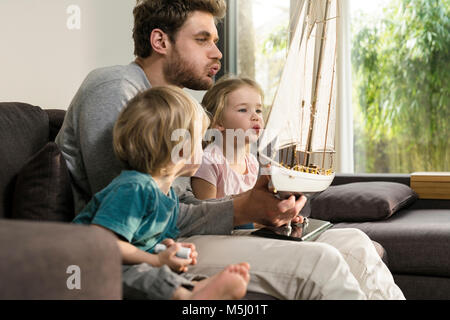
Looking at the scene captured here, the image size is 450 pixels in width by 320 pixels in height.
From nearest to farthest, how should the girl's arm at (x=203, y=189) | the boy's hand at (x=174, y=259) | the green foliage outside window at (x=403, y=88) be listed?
the boy's hand at (x=174, y=259) → the girl's arm at (x=203, y=189) → the green foliage outside window at (x=403, y=88)

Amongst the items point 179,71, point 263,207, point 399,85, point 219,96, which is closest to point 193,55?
point 179,71

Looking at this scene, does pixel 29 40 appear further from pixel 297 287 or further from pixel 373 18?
pixel 373 18

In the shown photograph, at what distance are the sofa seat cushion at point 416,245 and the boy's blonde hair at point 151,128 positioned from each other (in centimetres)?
102

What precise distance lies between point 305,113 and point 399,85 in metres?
2.21

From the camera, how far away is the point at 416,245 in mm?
1976

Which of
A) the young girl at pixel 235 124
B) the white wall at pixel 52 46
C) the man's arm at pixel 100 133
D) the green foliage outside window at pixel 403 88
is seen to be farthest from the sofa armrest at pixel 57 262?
the green foliage outside window at pixel 403 88

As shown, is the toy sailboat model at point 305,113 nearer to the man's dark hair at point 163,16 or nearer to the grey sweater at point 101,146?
the grey sweater at point 101,146

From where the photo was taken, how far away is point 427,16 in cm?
357

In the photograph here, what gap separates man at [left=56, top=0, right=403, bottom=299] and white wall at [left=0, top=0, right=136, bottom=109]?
1.69 ft

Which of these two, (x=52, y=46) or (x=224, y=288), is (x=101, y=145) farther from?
(x=52, y=46)

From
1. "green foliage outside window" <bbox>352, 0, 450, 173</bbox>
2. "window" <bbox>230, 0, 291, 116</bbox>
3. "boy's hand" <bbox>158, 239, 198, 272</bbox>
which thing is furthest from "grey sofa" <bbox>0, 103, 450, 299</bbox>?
"window" <bbox>230, 0, 291, 116</bbox>

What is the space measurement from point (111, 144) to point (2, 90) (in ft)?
2.65

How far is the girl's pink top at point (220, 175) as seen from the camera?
72.7 inches
